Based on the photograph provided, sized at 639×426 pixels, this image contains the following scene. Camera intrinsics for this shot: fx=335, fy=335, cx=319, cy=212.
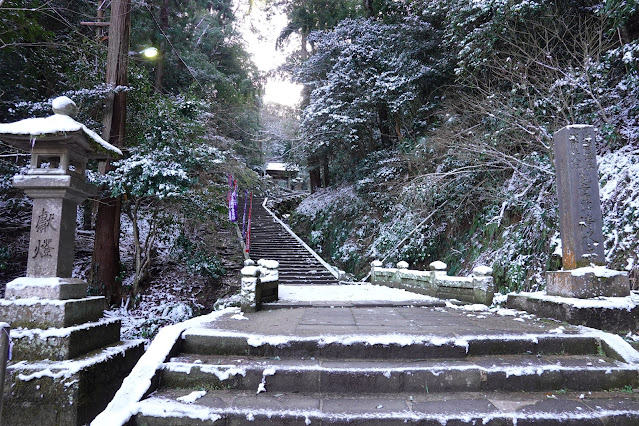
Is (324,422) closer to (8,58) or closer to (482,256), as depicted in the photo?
(482,256)

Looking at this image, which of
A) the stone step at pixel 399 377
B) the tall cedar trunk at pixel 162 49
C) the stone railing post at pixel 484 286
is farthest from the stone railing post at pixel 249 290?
the tall cedar trunk at pixel 162 49

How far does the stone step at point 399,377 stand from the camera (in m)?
3.14

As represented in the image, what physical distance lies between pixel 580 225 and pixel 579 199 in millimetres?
370

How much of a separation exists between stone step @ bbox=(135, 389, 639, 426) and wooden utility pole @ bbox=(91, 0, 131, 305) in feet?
22.4

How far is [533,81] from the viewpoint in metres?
8.57

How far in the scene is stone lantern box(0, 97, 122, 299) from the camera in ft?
13.0

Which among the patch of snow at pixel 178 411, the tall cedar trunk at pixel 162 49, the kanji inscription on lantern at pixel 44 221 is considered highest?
the tall cedar trunk at pixel 162 49

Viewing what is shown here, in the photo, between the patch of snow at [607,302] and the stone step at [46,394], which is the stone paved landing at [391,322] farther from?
the stone step at [46,394]

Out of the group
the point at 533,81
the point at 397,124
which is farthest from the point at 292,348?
the point at 397,124

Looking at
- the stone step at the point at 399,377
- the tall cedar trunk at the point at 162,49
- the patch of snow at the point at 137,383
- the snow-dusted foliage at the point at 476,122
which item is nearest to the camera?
the patch of snow at the point at 137,383

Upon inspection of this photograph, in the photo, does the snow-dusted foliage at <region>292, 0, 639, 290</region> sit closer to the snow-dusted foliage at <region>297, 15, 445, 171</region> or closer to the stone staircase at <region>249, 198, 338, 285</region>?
the snow-dusted foliage at <region>297, 15, 445, 171</region>

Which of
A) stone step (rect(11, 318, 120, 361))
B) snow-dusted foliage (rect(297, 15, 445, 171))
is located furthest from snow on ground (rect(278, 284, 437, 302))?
snow-dusted foliage (rect(297, 15, 445, 171))

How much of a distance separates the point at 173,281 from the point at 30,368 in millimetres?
7227

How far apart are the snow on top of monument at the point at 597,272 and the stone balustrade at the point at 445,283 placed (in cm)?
151
